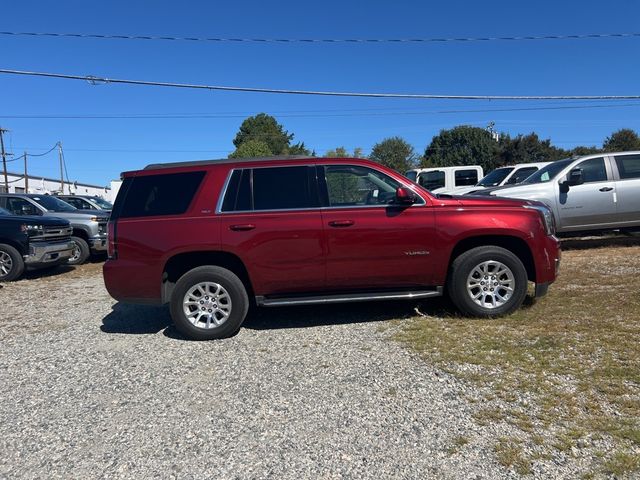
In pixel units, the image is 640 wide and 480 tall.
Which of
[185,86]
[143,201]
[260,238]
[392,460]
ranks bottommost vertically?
[392,460]

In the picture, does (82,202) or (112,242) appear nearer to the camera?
(112,242)

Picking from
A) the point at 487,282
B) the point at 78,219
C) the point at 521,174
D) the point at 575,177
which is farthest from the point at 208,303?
the point at 521,174

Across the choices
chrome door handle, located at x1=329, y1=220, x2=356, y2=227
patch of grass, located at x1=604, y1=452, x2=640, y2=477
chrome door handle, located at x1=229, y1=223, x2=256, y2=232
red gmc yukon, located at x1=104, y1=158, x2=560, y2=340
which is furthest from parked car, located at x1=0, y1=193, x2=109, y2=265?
patch of grass, located at x1=604, y1=452, x2=640, y2=477

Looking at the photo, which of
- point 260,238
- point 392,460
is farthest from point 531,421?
point 260,238

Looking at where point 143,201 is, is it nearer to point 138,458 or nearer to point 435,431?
point 138,458

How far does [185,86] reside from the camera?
686 inches

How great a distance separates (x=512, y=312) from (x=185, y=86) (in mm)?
14999

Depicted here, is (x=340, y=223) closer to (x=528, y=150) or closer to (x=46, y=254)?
(x=46, y=254)

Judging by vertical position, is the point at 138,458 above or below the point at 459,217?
below

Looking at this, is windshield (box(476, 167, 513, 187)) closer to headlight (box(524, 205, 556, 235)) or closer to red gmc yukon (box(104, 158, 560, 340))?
headlight (box(524, 205, 556, 235))

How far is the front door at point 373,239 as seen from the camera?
17.8ft

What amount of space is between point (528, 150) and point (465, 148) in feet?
23.5

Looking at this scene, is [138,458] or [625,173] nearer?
[138,458]

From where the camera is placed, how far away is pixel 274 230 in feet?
17.7
